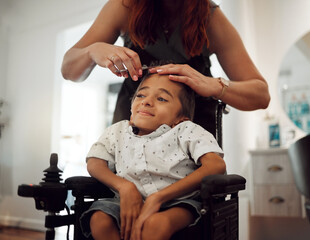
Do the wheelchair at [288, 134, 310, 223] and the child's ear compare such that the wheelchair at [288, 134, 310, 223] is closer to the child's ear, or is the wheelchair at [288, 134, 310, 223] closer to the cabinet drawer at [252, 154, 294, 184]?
the cabinet drawer at [252, 154, 294, 184]

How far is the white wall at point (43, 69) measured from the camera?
7.86 feet

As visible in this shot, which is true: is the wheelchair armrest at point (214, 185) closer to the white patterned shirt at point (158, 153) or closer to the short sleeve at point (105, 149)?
the white patterned shirt at point (158, 153)

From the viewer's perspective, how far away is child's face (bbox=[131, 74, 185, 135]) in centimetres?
108

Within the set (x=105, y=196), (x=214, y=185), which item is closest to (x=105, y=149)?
(x=105, y=196)

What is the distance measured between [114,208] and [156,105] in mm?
365

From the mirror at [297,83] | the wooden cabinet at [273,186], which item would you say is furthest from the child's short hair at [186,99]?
the mirror at [297,83]

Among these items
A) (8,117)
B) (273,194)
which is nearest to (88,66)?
(8,117)

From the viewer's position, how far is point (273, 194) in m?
2.17

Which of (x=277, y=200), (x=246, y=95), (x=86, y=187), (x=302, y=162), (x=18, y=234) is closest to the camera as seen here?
(x=86, y=187)

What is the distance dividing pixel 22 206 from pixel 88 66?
1.69 meters

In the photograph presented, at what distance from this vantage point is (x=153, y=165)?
102 centimetres

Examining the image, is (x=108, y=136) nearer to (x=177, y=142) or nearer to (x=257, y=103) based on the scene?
(x=177, y=142)

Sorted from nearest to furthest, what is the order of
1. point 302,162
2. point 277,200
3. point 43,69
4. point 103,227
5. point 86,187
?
point 103,227
point 86,187
point 302,162
point 277,200
point 43,69

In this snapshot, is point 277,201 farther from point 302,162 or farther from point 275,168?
point 302,162
